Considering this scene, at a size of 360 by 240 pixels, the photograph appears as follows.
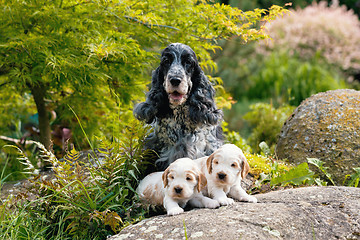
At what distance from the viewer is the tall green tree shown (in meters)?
4.04

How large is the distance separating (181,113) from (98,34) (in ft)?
4.90

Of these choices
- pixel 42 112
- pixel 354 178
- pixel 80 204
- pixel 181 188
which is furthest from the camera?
pixel 42 112

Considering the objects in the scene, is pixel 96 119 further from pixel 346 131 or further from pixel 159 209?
pixel 346 131

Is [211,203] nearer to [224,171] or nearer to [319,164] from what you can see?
[224,171]

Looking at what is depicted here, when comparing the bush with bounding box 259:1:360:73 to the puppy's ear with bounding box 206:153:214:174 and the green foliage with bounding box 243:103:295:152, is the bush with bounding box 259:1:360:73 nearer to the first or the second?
the green foliage with bounding box 243:103:295:152

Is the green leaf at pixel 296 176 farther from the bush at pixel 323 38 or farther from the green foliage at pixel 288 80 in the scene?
the bush at pixel 323 38

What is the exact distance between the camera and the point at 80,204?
3100mm

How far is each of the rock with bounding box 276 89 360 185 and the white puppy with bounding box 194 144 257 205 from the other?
172cm

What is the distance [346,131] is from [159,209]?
2.50m

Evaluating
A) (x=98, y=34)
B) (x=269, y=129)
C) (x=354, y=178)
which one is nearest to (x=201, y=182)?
(x=354, y=178)

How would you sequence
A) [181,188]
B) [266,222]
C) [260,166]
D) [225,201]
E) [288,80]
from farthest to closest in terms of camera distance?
1. [288,80]
2. [260,166]
3. [225,201]
4. [181,188]
5. [266,222]

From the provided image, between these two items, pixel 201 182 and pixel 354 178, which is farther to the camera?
pixel 354 178

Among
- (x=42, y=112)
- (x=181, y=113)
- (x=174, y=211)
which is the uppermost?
(x=181, y=113)

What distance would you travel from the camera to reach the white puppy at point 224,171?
2896 millimetres
